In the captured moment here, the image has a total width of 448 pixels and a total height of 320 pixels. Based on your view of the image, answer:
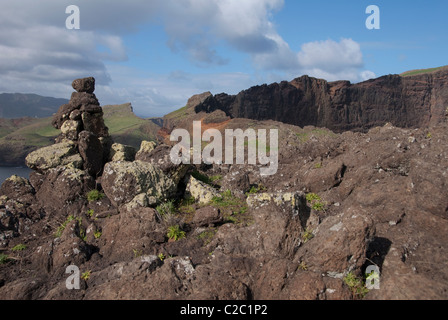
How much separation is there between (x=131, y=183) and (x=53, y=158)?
182 inches

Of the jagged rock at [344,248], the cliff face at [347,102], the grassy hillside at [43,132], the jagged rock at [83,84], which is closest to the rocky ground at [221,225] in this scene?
the jagged rock at [344,248]

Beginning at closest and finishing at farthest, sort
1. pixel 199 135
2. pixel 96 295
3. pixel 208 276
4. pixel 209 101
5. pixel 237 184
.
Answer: pixel 96 295
pixel 208 276
pixel 237 184
pixel 199 135
pixel 209 101

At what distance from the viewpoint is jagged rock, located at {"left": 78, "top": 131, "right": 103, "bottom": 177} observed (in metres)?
14.6

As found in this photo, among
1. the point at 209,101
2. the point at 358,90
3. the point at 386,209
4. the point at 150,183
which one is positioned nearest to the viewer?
the point at 386,209

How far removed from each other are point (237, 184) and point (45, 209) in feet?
25.4

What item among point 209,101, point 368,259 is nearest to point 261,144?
point 368,259

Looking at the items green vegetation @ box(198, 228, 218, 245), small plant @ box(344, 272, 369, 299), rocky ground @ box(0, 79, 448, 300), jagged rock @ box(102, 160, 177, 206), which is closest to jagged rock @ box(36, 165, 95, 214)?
rocky ground @ box(0, 79, 448, 300)

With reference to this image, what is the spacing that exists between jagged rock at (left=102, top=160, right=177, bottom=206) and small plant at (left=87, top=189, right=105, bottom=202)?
47.4 inches

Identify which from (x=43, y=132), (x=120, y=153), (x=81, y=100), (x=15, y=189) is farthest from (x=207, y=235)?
(x=43, y=132)

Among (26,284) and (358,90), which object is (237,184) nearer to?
(26,284)

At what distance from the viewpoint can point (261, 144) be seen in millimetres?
30938

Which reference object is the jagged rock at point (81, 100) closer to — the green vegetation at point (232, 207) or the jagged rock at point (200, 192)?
the jagged rock at point (200, 192)

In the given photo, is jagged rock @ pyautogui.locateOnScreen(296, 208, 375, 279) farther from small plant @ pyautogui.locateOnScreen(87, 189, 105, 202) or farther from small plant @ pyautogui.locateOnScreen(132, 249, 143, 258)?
small plant @ pyautogui.locateOnScreen(87, 189, 105, 202)

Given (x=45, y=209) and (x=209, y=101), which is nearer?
(x=45, y=209)
